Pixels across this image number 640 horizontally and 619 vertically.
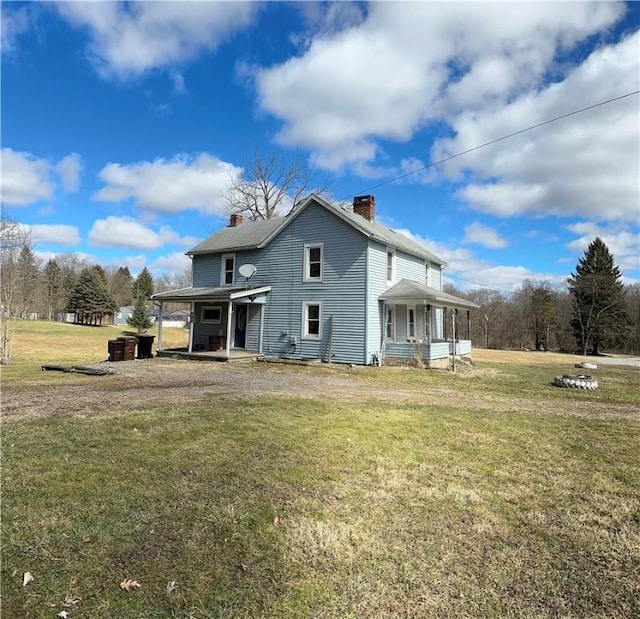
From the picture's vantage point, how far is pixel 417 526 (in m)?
3.55

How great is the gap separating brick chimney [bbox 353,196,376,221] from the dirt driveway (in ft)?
32.8

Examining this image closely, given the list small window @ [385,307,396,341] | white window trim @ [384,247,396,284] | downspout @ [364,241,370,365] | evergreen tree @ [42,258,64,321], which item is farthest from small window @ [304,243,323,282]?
evergreen tree @ [42,258,64,321]

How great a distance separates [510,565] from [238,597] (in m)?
1.95

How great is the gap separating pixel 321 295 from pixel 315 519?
15288 mm

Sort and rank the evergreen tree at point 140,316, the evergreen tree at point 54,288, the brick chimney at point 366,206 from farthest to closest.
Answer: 1. the evergreen tree at point 54,288
2. the evergreen tree at point 140,316
3. the brick chimney at point 366,206

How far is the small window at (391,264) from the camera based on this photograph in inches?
763

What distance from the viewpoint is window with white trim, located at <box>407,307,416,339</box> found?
66.7 feet

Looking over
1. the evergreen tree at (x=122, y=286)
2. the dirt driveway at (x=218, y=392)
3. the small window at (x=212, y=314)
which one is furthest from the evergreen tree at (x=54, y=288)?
the dirt driveway at (x=218, y=392)

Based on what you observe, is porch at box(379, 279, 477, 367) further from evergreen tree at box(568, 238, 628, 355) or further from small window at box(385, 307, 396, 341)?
evergreen tree at box(568, 238, 628, 355)

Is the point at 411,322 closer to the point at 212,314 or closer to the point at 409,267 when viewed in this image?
the point at 409,267

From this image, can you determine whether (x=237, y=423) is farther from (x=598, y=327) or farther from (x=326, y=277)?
(x=598, y=327)

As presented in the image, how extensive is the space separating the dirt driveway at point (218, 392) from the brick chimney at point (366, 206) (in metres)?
9.98

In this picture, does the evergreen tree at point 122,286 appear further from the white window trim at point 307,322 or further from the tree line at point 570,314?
the white window trim at point 307,322

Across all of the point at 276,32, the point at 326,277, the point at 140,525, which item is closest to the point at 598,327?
the point at 326,277
